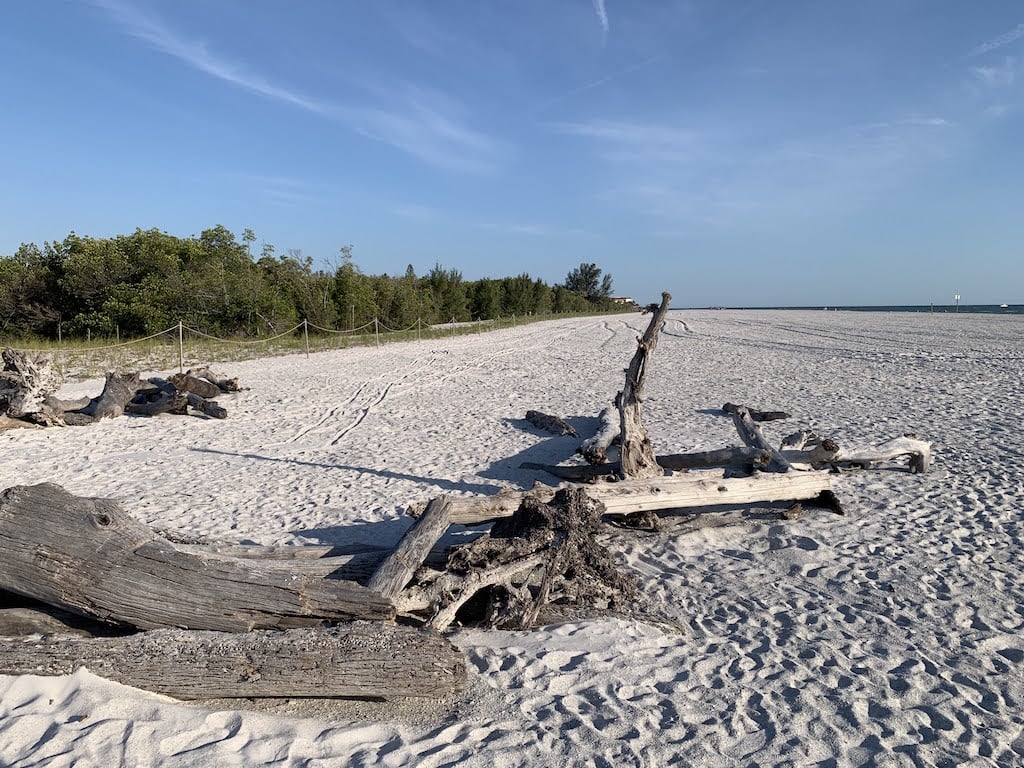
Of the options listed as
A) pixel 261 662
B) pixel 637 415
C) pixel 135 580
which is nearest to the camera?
pixel 261 662

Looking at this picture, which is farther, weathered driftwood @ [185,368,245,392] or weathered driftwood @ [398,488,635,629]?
weathered driftwood @ [185,368,245,392]

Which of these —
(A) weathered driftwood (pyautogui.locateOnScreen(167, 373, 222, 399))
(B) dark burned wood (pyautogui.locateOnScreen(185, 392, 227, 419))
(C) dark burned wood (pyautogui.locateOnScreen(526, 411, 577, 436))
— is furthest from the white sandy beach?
(A) weathered driftwood (pyautogui.locateOnScreen(167, 373, 222, 399))

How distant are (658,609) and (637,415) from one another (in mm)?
2107

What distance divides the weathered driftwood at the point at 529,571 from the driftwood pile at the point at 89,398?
25.4ft

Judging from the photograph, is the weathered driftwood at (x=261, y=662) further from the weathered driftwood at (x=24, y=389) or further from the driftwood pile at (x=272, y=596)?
the weathered driftwood at (x=24, y=389)

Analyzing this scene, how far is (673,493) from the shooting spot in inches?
195

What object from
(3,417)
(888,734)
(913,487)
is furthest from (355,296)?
(888,734)

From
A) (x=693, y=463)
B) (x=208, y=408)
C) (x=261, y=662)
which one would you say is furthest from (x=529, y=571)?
(x=208, y=408)

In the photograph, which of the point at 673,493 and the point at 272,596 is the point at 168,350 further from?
the point at 272,596

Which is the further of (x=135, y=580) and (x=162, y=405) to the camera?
(x=162, y=405)

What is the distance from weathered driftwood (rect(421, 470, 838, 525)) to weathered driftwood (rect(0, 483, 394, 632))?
1.23 metres

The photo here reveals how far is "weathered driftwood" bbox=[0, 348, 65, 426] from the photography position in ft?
29.6

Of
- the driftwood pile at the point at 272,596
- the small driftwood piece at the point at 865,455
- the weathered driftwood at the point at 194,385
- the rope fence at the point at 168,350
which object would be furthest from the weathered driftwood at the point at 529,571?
the rope fence at the point at 168,350

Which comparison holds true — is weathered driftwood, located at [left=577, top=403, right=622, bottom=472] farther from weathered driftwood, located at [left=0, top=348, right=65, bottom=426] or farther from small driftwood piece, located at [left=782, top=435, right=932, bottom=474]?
weathered driftwood, located at [left=0, top=348, right=65, bottom=426]
